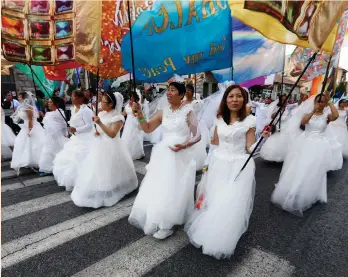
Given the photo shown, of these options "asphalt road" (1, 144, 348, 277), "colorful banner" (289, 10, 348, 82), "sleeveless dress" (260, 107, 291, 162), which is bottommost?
"asphalt road" (1, 144, 348, 277)

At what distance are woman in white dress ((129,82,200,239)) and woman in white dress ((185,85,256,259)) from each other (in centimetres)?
24

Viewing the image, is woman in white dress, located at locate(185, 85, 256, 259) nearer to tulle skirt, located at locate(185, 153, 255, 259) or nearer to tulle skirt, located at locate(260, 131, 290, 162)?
tulle skirt, located at locate(185, 153, 255, 259)

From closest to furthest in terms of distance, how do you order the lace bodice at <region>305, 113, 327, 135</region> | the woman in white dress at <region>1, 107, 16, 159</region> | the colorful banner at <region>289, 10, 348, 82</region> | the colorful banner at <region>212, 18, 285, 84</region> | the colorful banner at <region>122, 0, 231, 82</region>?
1. the colorful banner at <region>122, 0, 231, 82</region>
2. the lace bodice at <region>305, 113, 327, 135</region>
3. the colorful banner at <region>212, 18, 285, 84</region>
4. the colorful banner at <region>289, 10, 348, 82</region>
5. the woman in white dress at <region>1, 107, 16, 159</region>

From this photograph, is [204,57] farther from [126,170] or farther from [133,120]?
[133,120]

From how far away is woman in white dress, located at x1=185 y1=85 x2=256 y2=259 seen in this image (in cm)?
288

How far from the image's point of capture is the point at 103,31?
4086mm

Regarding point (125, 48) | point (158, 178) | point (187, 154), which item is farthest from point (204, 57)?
point (158, 178)

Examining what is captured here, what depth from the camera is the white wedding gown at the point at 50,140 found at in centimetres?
583

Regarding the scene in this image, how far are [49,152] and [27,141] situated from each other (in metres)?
0.80

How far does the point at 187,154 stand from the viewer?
3.52 metres

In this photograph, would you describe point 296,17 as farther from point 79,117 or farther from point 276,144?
point 276,144

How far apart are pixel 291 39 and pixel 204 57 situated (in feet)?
5.98

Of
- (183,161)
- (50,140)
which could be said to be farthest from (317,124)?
(50,140)

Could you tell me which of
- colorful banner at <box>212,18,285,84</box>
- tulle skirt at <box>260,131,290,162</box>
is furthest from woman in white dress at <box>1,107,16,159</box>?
tulle skirt at <box>260,131,290,162</box>
